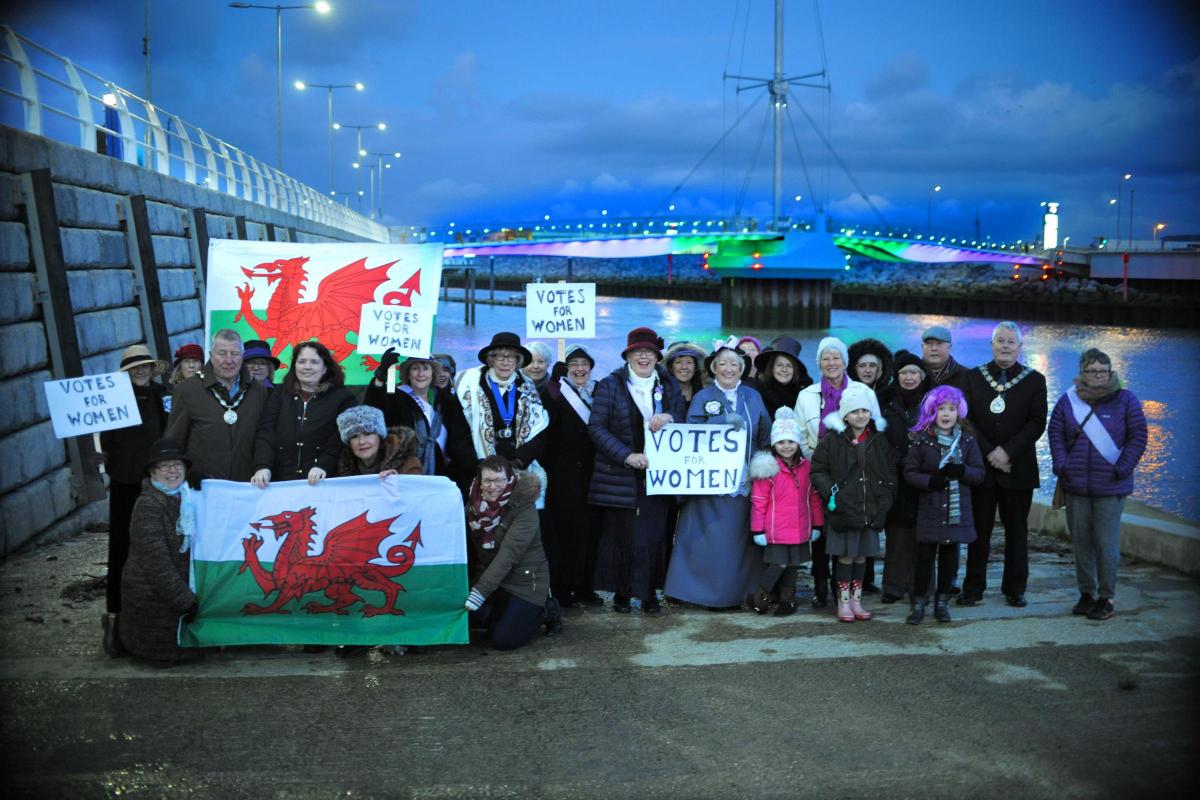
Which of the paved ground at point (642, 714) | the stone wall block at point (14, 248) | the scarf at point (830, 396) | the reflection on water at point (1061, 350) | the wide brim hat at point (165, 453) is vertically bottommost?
the reflection on water at point (1061, 350)

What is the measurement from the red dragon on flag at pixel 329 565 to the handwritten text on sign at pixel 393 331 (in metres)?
3.09

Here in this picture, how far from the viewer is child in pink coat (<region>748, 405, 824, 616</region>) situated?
7.38 m

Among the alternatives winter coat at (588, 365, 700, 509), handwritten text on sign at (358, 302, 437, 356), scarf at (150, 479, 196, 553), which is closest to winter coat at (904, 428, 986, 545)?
winter coat at (588, 365, 700, 509)

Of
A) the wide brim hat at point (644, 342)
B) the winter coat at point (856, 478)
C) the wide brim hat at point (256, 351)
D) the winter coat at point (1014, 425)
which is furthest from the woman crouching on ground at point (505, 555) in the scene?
the winter coat at point (1014, 425)

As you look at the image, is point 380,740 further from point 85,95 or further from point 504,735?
point 85,95

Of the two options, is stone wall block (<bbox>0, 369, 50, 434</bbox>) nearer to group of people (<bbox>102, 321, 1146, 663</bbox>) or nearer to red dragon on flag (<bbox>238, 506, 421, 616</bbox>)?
group of people (<bbox>102, 321, 1146, 663</bbox>)

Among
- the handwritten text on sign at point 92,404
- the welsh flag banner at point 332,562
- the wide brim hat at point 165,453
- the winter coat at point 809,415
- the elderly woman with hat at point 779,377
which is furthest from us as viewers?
the elderly woman with hat at point 779,377

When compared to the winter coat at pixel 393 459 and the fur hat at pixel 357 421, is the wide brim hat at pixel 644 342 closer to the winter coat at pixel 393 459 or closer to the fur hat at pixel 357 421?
the winter coat at pixel 393 459

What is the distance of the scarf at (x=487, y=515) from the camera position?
21.9ft

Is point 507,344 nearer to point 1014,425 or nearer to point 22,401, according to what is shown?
point 1014,425

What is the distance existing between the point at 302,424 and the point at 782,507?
3104 mm

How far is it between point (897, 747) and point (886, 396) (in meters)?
3.37

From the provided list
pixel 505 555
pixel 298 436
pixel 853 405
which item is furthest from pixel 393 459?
pixel 853 405

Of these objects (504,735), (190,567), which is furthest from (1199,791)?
(190,567)
